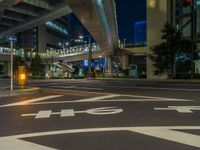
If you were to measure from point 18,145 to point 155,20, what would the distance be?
58.8 m

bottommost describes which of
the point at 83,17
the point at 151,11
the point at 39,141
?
the point at 39,141

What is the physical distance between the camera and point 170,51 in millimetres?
47688

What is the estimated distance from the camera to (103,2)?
27.9 meters

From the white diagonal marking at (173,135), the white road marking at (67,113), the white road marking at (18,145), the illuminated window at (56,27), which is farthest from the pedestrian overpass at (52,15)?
the illuminated window at (56,27)

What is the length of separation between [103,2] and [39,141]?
21.4 m

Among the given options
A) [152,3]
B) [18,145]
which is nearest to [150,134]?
[18,145]

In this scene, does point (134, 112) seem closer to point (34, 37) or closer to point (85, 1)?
point (85, 1)

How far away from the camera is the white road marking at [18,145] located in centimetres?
682

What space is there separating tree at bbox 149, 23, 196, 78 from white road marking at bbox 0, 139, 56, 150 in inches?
1623

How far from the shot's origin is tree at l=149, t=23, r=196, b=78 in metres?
47.4

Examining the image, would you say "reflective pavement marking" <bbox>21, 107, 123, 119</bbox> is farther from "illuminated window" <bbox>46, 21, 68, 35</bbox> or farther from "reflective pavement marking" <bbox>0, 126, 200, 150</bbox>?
"illuminated window" <bbox>46, 21, 68, 35</bbox>

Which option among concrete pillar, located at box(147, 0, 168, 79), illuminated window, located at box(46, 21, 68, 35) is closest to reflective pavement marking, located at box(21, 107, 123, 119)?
concrete pillar, located at box(147, 0, 168, 79)

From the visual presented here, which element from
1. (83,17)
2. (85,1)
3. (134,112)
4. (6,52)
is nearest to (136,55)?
(6,52)

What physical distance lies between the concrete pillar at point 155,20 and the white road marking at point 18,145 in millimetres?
55264
